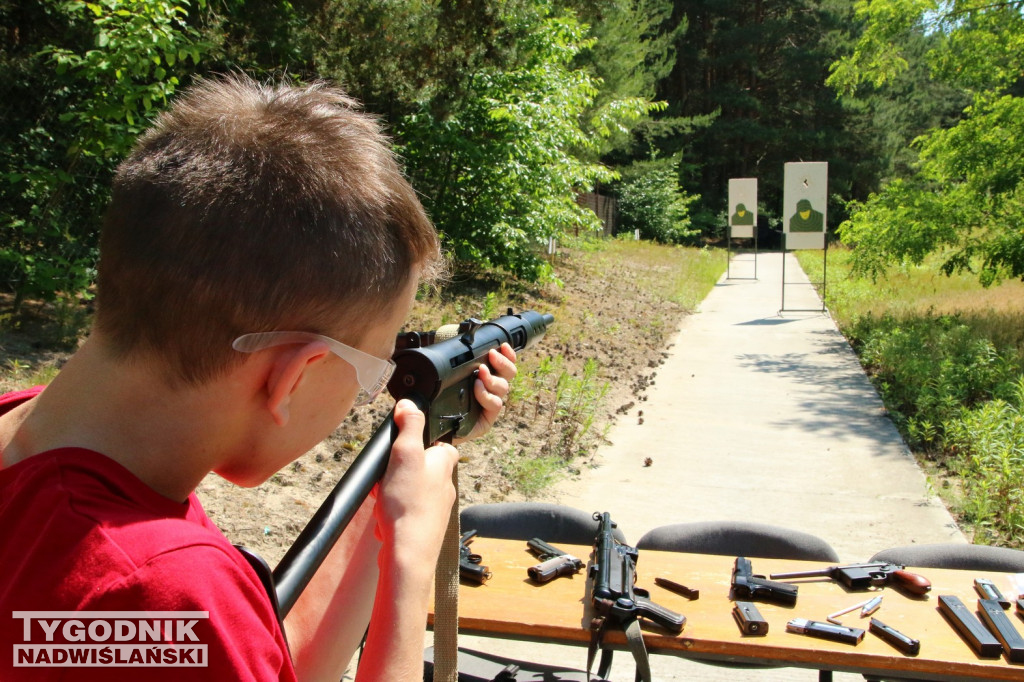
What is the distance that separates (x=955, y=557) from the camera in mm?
3293

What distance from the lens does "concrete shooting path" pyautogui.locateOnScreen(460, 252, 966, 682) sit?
17.6ft

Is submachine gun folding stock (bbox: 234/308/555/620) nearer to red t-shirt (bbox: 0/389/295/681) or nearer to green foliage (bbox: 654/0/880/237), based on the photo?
red t-shirt (bbox: 0/389/295/681)

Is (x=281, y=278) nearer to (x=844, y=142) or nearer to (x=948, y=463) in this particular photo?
(x=948, y=463)

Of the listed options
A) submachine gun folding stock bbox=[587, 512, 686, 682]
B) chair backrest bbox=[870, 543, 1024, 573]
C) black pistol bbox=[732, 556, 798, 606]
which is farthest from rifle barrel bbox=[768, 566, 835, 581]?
submachine gun folding stock bbox=[587, 512, 686, 682]

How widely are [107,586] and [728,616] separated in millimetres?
2191

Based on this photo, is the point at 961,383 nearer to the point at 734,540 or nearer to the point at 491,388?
the point at 734,540

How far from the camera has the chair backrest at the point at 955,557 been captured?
3223mm

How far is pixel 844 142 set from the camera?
47344 mm

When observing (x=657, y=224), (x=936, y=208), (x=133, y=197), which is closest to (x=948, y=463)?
(x=936, y=208)

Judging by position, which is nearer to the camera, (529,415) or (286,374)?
(286,374)

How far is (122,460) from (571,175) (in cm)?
1253

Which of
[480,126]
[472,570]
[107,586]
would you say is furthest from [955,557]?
[480,126]

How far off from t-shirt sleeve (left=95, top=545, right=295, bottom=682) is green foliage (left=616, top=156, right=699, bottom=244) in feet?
129

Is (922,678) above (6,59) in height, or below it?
below
